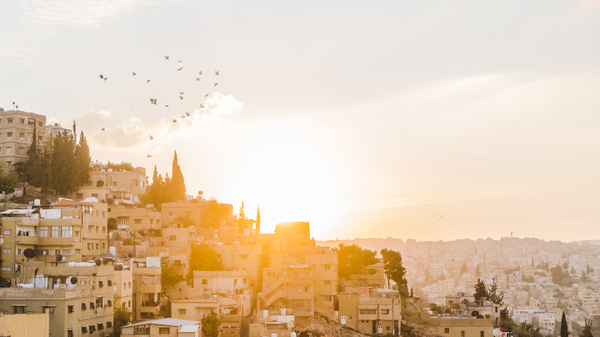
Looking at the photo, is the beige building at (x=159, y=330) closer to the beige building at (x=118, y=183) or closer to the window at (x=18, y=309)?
the window at (x=18, y=309)

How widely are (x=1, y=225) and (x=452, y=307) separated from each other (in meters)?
36.8

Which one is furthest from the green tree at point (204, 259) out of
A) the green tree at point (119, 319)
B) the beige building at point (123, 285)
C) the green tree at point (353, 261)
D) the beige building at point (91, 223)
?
the green tree at point (353, 261)

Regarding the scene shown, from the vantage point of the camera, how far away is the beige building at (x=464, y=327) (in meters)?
56.4

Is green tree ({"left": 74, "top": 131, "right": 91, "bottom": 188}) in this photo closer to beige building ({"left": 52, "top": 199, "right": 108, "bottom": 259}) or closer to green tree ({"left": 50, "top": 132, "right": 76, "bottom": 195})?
green tree ({"left": 50, "top": 132, "right": 76, "bottom": 195})

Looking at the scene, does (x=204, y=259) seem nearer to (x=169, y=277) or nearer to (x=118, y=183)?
(x=169, y=277)

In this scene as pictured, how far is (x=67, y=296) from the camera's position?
38125mm

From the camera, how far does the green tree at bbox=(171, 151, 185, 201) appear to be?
64000mm

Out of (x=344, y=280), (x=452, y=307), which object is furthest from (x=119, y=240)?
(x=452, y=307)

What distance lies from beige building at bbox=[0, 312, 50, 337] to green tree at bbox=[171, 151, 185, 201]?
28.6m

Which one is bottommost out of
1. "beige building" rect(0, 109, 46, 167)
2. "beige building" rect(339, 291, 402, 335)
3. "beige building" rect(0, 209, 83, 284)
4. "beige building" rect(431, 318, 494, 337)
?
"beige building" rect(431, 318, 494, 337)

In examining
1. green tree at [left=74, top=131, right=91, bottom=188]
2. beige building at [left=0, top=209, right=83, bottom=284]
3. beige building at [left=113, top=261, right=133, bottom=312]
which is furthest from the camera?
green tree at [left=74, top=131, right=91, bottom=188]

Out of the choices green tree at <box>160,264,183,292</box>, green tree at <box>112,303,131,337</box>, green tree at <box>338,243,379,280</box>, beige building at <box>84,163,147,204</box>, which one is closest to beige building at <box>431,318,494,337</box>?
green tree at <box>338,243,379,280</box>

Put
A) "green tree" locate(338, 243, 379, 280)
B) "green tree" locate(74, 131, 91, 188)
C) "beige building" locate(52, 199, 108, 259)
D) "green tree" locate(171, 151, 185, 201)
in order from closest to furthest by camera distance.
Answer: "beige building" locate(52, 199, 108, 259)
"green tree" locate(338, 243, 379, 280)
"green tree" locate(74, 131, 91, 188)
"green tree" locate(171, 151, 185, 201)

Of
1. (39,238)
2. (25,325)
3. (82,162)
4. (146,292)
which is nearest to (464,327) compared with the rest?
(146,292)
